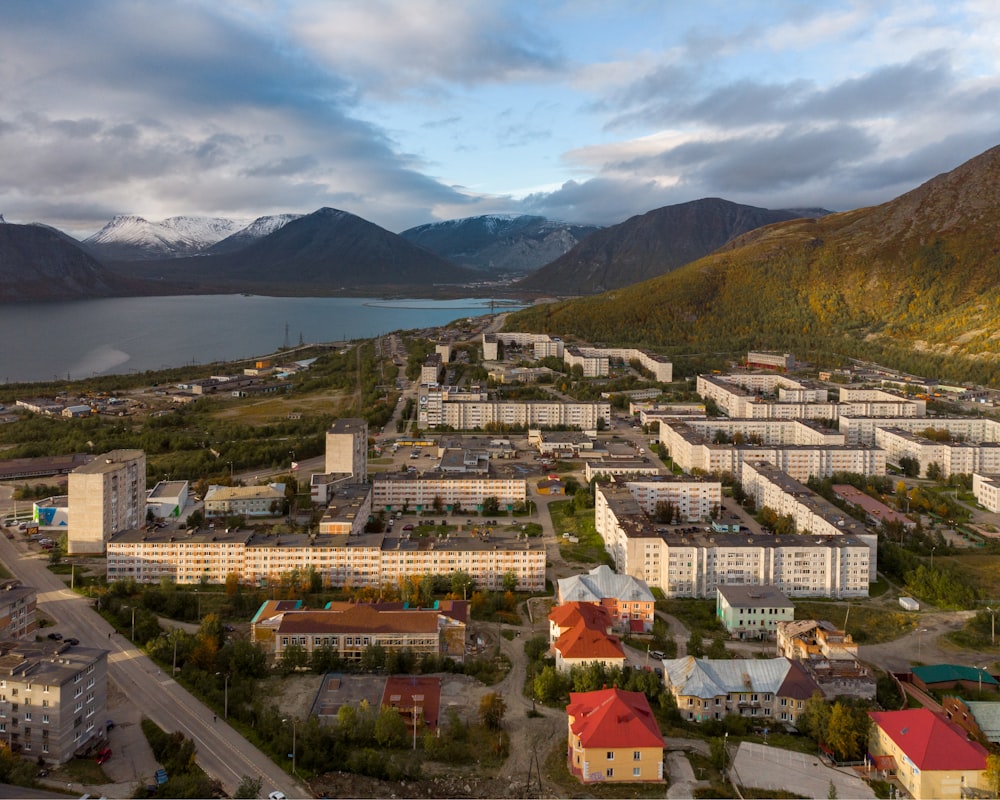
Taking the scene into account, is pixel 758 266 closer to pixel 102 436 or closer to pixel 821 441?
pixel 821 441

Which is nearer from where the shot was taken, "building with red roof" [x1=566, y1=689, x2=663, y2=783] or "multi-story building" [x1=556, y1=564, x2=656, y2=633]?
"building with red roof" [x1=566, y1=689, x2=663, y2=783]

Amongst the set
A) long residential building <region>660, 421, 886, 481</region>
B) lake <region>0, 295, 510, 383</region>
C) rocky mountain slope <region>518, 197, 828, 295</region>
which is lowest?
long residential building <region>660, 421, 886, 481</region>

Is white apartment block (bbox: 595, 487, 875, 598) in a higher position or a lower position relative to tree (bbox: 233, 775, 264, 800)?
higher

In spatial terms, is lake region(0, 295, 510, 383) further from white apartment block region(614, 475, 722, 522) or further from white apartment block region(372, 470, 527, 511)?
white apartment block region(614, 475, 722, 522)

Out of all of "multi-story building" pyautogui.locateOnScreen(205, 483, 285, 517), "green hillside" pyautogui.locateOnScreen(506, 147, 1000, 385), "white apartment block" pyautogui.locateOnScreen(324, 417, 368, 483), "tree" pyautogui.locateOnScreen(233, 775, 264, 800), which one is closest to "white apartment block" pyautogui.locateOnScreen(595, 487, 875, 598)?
"tree" pyautogui.locateOnScreen(233, 775, 264, 800)

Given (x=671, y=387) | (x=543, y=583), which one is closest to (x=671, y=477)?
(x=543, y=583)

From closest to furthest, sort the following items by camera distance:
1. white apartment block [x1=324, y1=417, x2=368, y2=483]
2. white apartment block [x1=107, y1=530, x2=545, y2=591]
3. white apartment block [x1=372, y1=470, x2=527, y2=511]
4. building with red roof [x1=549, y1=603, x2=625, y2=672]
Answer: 1. building with red roof [x1=549, y1=603, x2=625, y2=672]
2. white apartment block [x1=107, y1=530, x2=545, y2=591]
3. white apartment block [x1=372, y1=470, x2=527, y2=511]
4. white apartment block [x1=324, y1=417, x2=368, y2=483]

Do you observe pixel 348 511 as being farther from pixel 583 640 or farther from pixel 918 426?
pixel 918 426

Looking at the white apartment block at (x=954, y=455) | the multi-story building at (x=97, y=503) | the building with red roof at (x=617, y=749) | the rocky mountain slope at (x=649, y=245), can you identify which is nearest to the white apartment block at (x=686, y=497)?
the white apartment block at (x=954, y=455)

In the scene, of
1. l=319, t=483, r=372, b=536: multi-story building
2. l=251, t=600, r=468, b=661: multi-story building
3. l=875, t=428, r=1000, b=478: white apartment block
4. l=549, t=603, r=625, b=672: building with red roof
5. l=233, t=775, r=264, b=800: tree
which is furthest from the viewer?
l=875, t=428, r=1000, b=478: white apartment block
